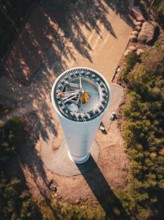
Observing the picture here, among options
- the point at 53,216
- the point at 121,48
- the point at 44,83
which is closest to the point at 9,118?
the point at 44,83

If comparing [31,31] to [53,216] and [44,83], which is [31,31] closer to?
[44,83]

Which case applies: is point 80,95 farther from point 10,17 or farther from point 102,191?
point 10,17

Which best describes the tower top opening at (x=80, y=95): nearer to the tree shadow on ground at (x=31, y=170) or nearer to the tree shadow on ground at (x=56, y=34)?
the tree shadow on ground at (x=31, y=170)

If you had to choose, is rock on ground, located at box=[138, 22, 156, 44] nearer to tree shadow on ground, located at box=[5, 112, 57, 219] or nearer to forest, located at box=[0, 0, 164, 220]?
forest, located at box=[0, 0, 164, 220]

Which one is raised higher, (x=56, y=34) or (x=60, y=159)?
(x=56, y=34)

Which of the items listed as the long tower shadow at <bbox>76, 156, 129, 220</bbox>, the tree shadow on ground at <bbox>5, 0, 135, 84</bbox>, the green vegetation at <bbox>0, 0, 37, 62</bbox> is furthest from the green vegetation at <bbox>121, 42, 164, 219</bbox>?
the green vegetation at <bbox>0, 0, 37, 62</bbox>

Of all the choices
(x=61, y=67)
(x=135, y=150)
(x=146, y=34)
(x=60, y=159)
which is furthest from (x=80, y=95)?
(x=146, y=34)
